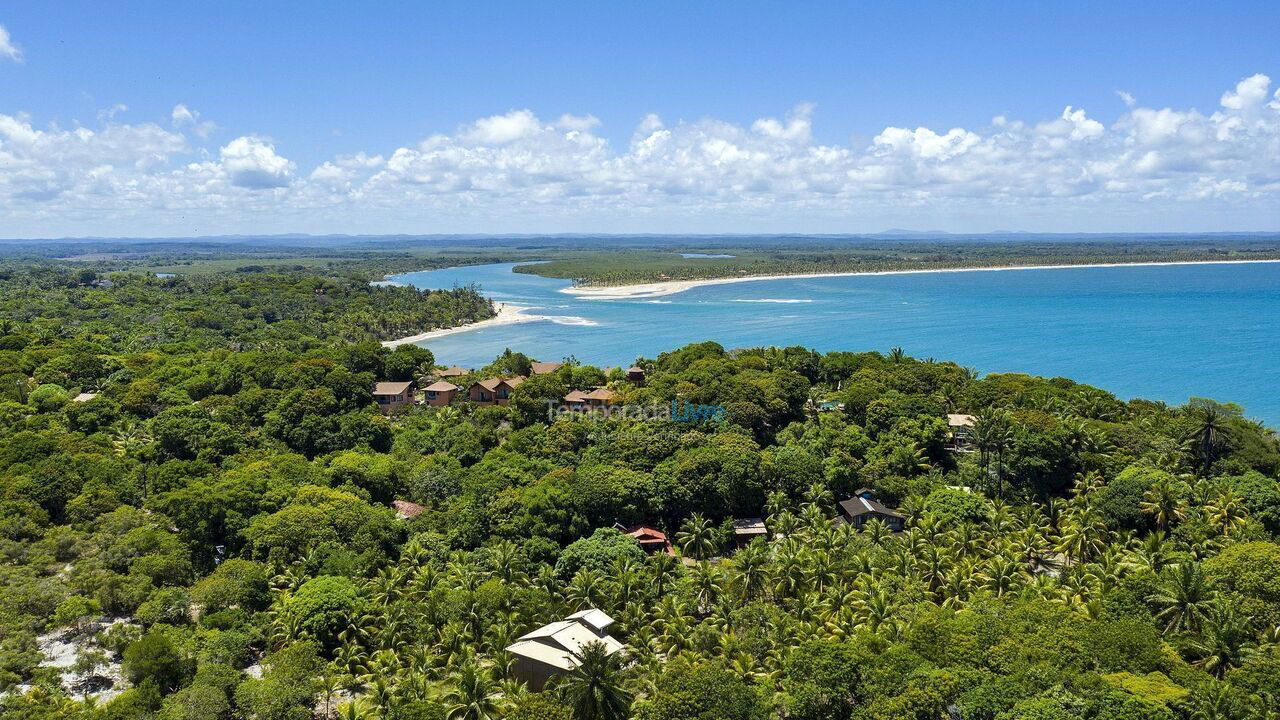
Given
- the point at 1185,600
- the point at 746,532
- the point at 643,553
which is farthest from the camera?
the point at 746,532

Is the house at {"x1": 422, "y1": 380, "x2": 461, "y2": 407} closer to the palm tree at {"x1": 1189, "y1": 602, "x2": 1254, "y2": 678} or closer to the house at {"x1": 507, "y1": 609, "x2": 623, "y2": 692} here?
the house at {"x1": 507, "y1": 609, "x2": 623, "y2": 692}

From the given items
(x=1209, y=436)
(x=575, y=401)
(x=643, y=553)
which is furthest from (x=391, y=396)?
(x=1209, y=436)

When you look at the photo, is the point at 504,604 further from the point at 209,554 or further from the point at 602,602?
the point at 209,554

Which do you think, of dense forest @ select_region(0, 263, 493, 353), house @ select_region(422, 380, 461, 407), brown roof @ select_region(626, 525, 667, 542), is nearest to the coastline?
dense forest @ select_region(0, 263, 493, 353)

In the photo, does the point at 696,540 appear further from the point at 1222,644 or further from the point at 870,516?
the point at 1222,644

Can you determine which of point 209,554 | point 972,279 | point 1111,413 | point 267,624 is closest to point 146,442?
point 209,554
